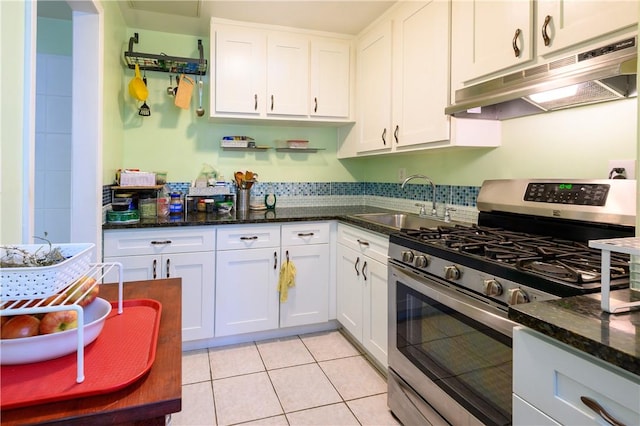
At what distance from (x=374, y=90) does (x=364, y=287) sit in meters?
1.44

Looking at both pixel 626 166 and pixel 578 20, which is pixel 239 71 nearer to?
pixel 578 20

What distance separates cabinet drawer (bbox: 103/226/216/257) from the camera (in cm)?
229

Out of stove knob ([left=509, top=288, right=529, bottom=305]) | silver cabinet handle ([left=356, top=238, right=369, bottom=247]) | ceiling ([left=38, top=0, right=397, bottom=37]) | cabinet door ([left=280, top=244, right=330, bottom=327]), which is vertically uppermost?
ceiling ([left=38, top=0, right=397, bottom=37])

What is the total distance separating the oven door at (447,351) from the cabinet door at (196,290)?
4.13ft

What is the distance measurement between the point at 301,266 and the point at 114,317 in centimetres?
186

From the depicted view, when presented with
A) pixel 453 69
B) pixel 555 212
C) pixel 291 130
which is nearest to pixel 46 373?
pixel 555 212

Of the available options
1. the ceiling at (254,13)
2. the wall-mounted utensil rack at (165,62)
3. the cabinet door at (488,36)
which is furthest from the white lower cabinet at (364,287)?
the wall-mounted utensil rack at (165,62)

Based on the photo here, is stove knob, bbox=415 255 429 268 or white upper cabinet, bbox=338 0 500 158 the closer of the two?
stove knob, bbox=415 255 429 268

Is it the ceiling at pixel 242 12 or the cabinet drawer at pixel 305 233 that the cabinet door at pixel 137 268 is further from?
the ceiling at pixel 242 12

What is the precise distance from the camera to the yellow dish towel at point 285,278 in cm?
264

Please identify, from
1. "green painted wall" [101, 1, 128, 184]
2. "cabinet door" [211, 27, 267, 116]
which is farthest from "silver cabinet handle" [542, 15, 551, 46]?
"green painted wall" [101, 1, 128, 184]

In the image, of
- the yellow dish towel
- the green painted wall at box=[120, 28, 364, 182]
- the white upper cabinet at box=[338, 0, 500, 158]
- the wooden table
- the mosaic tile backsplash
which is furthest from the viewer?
the green painted wall at box=[120, 28, 364, 182]

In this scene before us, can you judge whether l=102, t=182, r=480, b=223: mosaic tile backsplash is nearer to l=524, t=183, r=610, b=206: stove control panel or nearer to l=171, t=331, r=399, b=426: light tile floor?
l=524, t=183, r=610, b=206: stove control panel

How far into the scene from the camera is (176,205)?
2.76 m
